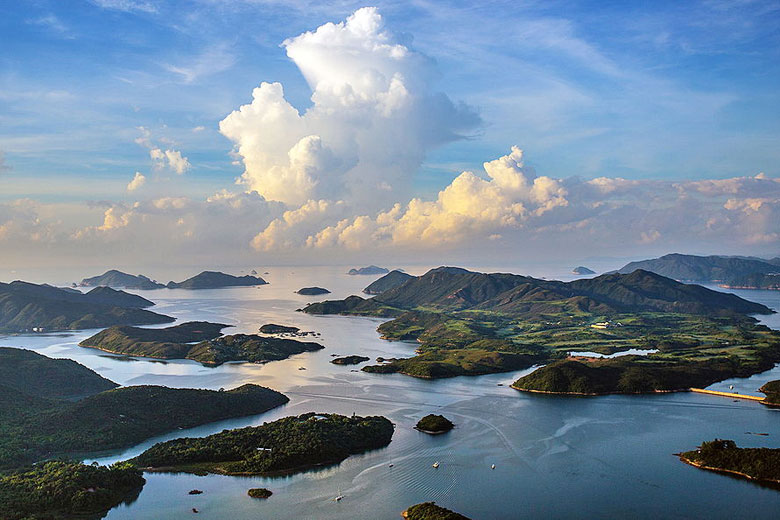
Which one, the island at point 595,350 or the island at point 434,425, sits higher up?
the island at point 595,350

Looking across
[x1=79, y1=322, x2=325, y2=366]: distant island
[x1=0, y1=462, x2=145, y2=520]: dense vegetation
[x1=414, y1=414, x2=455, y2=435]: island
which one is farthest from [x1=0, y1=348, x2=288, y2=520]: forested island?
[x1=79, y1=322, x2=325, y2=366]: distant island

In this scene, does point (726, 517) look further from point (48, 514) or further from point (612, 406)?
point (48, 514)

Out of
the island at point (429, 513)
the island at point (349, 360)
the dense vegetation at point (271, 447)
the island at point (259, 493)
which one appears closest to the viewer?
the island at point (429, 513)

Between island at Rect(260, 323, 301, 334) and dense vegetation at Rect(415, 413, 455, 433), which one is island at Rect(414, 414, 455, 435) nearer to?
dense vegetation at Rect(415, 413, 455, 433)

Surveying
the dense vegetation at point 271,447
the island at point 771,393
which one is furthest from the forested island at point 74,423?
the island at point 771,393

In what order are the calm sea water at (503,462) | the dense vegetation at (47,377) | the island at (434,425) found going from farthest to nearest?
the dense vegetation at (47,377), the island at (434,425), the calm sea water at (503,462)

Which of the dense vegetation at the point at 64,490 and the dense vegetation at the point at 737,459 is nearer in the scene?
the dense vegetation at the point at 64,490

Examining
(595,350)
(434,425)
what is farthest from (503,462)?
(595,350)

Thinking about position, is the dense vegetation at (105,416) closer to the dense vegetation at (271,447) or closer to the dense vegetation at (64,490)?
the dense vegetation at (64,490)
